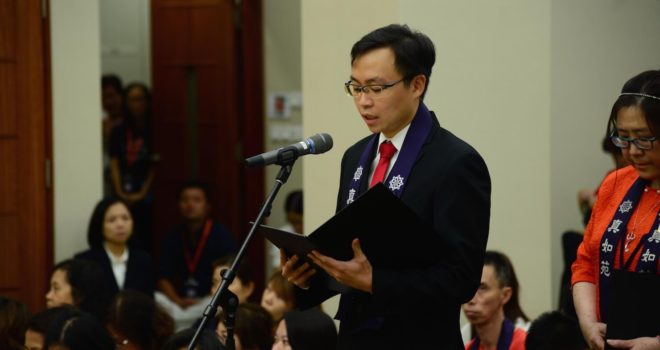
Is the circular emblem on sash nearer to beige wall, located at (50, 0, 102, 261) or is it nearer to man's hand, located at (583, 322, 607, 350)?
man's hand, located at (583, 322, 607, 350)

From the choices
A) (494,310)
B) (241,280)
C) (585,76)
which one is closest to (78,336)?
(241,280)

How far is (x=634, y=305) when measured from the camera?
297cm

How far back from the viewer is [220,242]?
7594mm

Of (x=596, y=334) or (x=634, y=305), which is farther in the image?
(x=596, y=334)

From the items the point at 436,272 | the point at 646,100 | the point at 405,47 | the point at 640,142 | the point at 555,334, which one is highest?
the point at 405,47

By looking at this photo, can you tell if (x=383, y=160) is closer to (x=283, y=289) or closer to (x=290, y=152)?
(x=290, y=152)

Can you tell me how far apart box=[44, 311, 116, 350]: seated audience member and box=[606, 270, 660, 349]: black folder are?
229cm

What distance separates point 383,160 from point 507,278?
1841 millimetres

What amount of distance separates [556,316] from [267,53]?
5021 millimetres

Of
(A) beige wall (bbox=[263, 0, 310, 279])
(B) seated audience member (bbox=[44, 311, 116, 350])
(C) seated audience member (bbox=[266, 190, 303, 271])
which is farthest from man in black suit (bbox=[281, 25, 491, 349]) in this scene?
(A) beige wall (bbox=[263, 0, 310, 279])

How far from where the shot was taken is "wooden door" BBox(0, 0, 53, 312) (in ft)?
21.3

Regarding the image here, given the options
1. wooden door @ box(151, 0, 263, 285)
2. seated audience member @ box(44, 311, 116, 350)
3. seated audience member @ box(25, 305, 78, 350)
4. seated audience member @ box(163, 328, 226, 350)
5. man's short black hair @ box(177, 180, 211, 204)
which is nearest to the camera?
seated audience member @ box(163, 328, 226, 350)

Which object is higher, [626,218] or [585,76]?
[585,76]

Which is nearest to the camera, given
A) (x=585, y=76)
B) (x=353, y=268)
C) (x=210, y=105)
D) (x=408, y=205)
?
(x=353, y=268)
